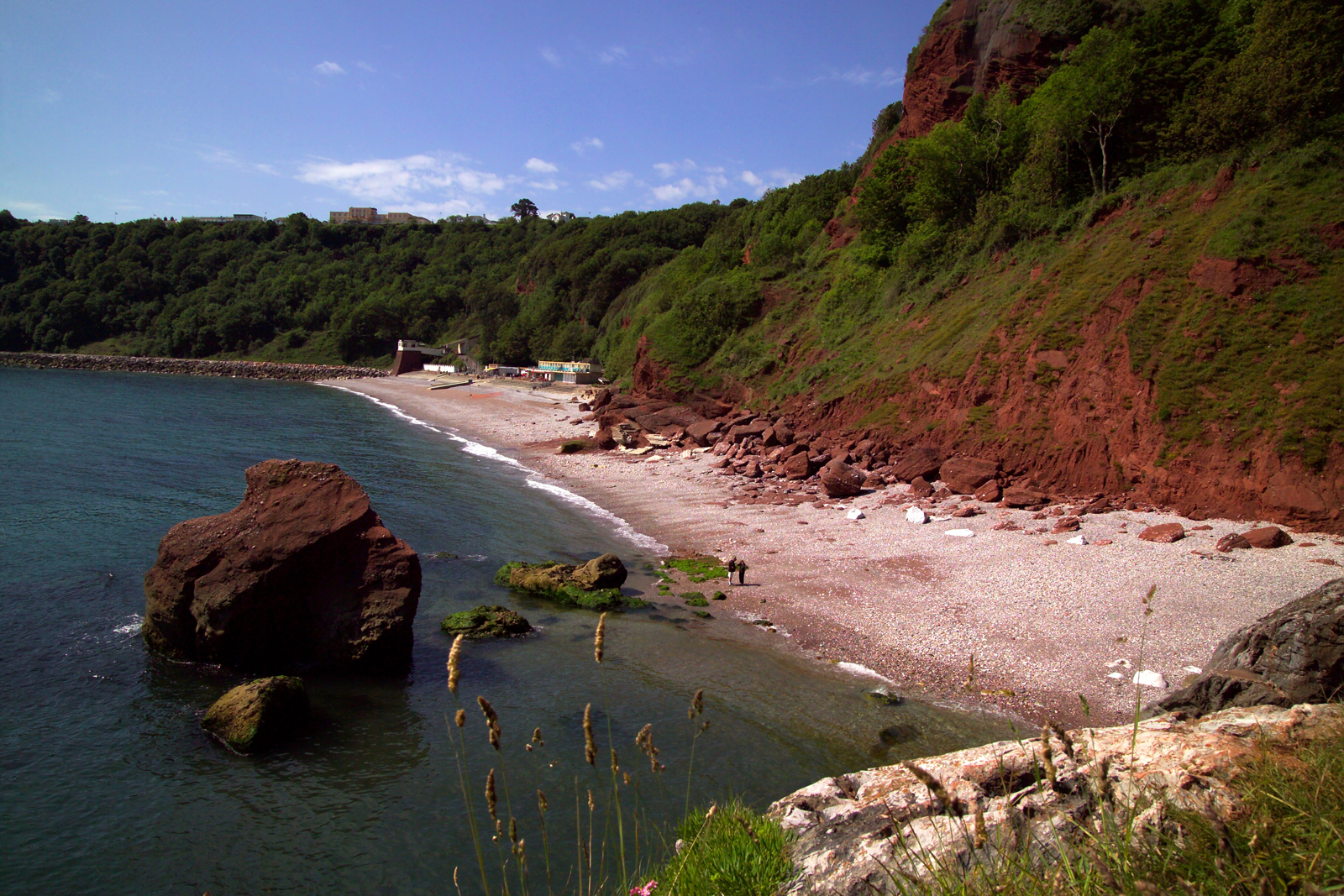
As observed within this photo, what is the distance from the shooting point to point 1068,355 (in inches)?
802

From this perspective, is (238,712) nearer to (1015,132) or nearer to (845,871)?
(845,871)

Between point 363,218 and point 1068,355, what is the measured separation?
7709 inches

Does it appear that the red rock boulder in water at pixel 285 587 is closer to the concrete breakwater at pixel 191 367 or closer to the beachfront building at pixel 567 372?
the beachfront building at pixel 567 372

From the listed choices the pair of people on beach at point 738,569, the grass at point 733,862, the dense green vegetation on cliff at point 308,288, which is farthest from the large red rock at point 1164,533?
the dense green vegetation on cliff at point 308,288

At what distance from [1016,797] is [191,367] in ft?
402

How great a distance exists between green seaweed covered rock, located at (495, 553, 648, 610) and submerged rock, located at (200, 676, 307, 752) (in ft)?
20.5

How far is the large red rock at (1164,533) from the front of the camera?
47.4ft

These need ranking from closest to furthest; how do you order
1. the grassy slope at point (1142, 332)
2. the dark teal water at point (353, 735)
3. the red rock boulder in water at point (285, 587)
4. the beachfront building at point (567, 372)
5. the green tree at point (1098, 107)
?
the dark teal water at point (353, 735) → the red rock boulder in water at point (285, 587) → the grassy slope at point (1142, 332) → the green tree at point (1098, 107) → the beachfront building at point (567, 372)

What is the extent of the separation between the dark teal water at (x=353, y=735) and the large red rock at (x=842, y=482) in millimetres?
5864

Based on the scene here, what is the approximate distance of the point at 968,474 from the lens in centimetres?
1970

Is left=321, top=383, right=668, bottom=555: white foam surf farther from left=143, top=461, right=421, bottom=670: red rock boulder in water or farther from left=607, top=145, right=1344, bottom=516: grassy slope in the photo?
left=607, top=145, right=1344, bottom=516: grassy slope

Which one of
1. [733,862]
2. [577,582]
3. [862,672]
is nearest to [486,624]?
[577,582]

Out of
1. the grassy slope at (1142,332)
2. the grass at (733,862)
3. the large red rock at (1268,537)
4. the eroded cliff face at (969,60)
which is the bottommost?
the grass at (733,862)

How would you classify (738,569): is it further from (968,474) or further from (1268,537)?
(1268,537)
